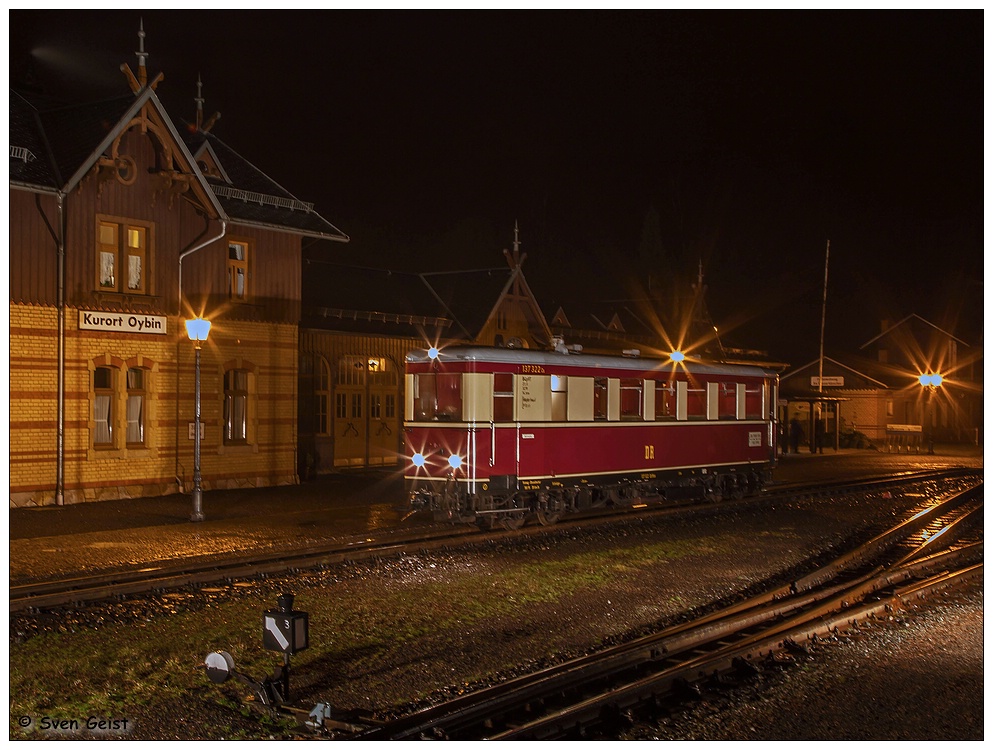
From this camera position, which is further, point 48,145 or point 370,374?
point 370,374

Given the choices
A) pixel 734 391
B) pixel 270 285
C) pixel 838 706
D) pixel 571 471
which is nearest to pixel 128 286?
pixel 270 285

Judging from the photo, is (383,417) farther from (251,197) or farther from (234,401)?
(251,197)

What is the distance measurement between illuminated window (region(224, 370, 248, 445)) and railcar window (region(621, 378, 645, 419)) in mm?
9310

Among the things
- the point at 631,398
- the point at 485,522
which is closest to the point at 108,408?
the point at 485,522

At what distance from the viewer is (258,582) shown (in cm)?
1255

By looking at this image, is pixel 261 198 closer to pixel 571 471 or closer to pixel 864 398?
pixel 571 471

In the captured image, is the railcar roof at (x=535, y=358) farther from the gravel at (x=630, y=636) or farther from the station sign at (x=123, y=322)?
the station sign at (x=123, y=322)

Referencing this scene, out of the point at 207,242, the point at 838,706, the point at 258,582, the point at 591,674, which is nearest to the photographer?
the point at 838,706

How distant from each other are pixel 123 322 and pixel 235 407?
358 centimetres

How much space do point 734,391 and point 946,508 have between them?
5.32m

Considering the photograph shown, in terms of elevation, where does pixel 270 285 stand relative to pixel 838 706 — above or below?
above

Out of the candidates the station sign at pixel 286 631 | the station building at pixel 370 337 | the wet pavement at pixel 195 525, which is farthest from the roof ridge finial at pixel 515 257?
the station sign at pixel 286 631

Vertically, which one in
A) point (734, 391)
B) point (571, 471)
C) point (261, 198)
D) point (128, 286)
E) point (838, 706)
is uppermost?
point (261, 198)

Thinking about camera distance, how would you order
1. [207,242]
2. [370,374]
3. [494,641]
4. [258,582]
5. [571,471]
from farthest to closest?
[370,374]
[207,242]
[571,471]
[258,582]
[494,641]
